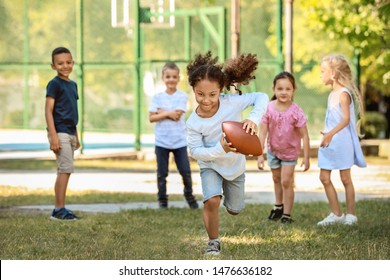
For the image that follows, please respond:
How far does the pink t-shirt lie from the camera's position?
937cm

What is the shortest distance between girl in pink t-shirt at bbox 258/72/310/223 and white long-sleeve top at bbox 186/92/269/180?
1.99m

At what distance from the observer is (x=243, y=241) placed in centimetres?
796

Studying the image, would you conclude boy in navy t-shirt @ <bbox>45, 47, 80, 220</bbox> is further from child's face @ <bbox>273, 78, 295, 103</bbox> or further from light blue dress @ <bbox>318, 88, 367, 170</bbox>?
light blue dress @ <bbox>318, 88, 367, 170</bbox>

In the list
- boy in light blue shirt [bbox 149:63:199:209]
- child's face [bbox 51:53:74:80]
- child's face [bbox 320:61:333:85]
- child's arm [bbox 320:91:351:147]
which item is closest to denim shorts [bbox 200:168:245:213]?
child's arm [bbox 320:91:351:147]

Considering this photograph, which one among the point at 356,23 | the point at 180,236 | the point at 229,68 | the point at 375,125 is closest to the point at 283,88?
the point at 180,236

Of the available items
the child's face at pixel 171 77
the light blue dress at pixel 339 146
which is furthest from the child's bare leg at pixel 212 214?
the child's face at pixel 171 77

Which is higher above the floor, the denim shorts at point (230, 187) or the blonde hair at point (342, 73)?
the blonde hair at point (342, 73)

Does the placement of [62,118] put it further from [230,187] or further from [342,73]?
[342,73]

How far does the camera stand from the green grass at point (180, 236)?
734 cm

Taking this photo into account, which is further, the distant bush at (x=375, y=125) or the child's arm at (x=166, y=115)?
the distant bush at (x=375, y=125)

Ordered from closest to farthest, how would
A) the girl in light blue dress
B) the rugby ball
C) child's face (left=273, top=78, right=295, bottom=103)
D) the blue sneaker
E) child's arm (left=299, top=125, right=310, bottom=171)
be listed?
the rugby ball
child's arm (left=299, top=125, right=310, bottom=171)
the girl in light blue dress
child's face (left=273, top=78, right=295, bottom=103)
the blue sneaker

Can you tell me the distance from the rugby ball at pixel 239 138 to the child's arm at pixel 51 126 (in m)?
2.87

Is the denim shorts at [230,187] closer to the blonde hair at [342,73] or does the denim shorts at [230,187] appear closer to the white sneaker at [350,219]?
the white sneaker at [350,219]
